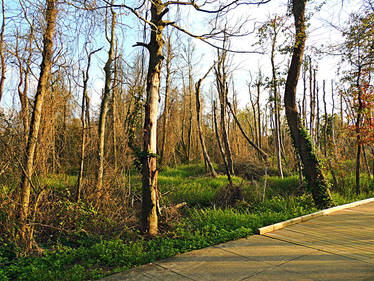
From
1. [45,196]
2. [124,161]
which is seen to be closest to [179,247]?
[45,196]

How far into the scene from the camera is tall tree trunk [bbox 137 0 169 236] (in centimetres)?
457

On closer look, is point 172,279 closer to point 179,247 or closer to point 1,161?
point 179,247

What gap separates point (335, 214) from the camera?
19.0 ft

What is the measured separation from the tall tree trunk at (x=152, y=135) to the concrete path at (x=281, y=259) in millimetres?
1170

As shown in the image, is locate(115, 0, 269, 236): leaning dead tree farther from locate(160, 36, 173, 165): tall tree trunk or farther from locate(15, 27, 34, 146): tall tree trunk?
locate(160, 36, 173, 165): tall tree trunk

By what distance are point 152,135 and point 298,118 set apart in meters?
4.35

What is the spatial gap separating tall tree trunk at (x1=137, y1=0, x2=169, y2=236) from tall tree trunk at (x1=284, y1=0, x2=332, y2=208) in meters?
4.04

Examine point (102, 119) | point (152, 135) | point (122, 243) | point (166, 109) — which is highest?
point (166, 109)

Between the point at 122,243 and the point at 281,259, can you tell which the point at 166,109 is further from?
the point at 281,259

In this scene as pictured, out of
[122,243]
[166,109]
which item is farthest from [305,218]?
[166,109]

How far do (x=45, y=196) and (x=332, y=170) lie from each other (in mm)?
8287

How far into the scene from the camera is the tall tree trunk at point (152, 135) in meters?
4.57

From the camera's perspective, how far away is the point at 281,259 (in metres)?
3.38

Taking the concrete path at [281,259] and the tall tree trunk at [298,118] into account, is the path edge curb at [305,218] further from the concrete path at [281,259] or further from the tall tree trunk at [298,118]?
the tall tree trunk at [298,118]
